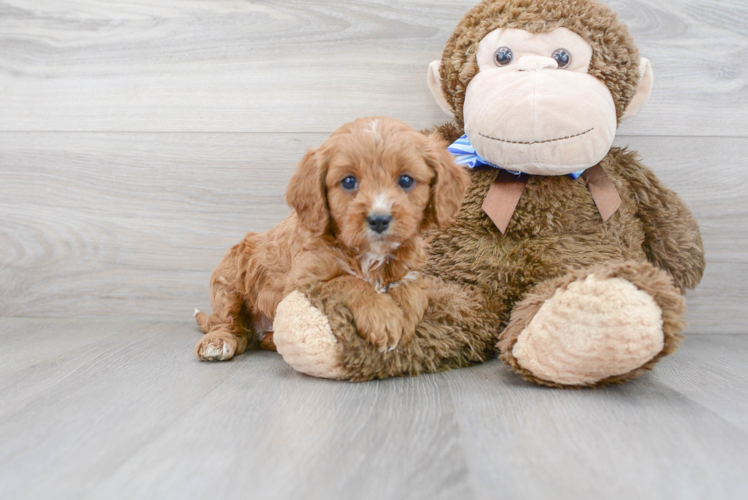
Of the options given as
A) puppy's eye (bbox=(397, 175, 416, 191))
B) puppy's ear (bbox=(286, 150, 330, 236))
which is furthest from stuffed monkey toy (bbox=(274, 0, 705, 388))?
puppy's eye (bbox=(397, 175, 416, 191))

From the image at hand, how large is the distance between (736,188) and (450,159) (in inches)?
47.7

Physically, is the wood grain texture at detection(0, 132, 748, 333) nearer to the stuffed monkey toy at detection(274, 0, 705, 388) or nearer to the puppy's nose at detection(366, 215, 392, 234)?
the stuffed monkey toy at detection(274, 0, 705, 388)

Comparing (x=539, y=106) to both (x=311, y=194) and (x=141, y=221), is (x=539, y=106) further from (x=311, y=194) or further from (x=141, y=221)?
(x=141, y=221)

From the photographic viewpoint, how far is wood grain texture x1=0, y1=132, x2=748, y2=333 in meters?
2.02

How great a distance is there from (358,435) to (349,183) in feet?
1.81

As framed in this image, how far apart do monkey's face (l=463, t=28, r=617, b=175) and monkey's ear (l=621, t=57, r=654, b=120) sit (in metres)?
0.17

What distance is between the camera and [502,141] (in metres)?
1.44

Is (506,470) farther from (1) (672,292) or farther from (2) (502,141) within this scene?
(2) (502,141)

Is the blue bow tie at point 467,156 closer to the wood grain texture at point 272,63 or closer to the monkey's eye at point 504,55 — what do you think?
the monkey's eye at point 504,55

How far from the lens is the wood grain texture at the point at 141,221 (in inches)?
79.6

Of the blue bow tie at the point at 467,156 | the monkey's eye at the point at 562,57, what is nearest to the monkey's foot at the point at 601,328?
the blue bow tie at the point at 467,156

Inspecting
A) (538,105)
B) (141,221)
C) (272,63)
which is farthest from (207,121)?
(538,105)

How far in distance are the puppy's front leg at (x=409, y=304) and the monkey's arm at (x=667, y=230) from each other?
780mm

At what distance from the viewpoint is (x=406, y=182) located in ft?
4.17
